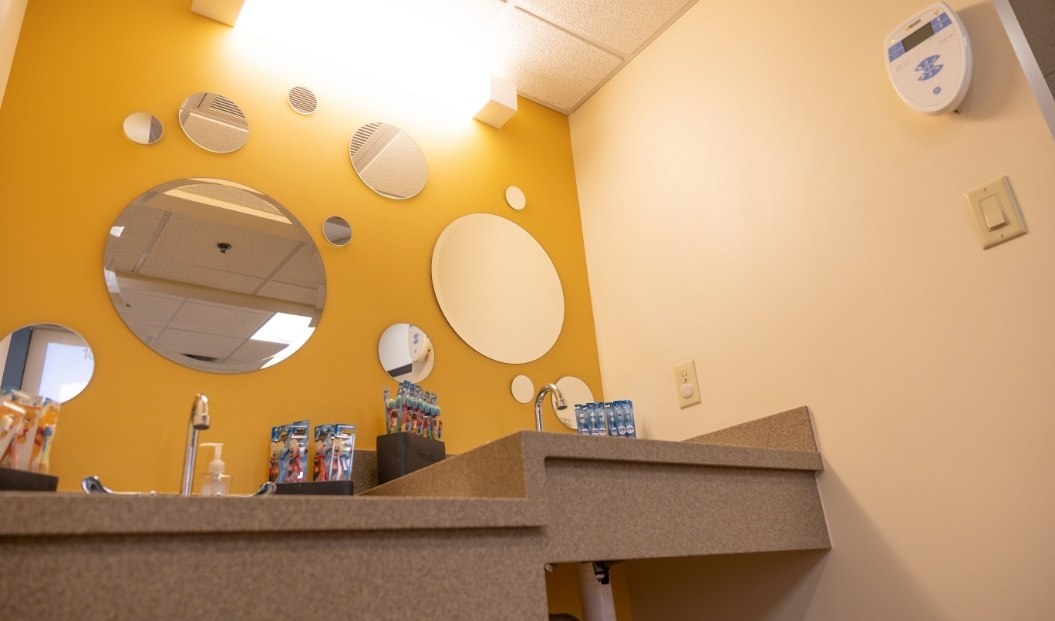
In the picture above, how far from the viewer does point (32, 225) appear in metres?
1.58

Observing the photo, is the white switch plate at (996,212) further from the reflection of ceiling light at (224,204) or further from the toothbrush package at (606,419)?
the reflection of ceiling light at (224,204)

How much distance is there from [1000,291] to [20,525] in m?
1.70

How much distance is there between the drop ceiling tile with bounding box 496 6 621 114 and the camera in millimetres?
2389

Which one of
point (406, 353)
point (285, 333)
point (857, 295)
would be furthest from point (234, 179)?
point (857, 295)

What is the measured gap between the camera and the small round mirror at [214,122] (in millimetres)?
1864

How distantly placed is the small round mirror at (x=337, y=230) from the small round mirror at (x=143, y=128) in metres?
0.48

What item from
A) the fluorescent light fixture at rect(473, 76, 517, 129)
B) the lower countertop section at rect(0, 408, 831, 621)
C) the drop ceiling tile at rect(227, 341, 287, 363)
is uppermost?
the fluorescent light fixture at rect(473, 76, 517, 129)

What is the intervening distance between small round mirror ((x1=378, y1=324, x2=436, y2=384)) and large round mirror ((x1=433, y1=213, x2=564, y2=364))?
0.14 m

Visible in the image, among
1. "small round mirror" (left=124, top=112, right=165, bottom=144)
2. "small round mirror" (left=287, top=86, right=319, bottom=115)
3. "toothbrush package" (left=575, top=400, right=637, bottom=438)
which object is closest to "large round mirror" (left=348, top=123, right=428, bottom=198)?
"small round mirror" (left=287, top=86, right=319, bottom=115)

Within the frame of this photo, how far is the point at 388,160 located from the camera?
2.22m

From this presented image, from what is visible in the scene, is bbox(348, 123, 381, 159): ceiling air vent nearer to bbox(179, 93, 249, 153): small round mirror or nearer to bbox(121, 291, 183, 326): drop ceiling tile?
bbox(179, 93, 249, 153): small round mirror

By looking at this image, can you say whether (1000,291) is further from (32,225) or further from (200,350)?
(32,225)

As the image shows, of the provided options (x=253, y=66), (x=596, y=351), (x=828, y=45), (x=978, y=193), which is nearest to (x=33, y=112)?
(x=253, y=66)

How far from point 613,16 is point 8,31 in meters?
1.72
